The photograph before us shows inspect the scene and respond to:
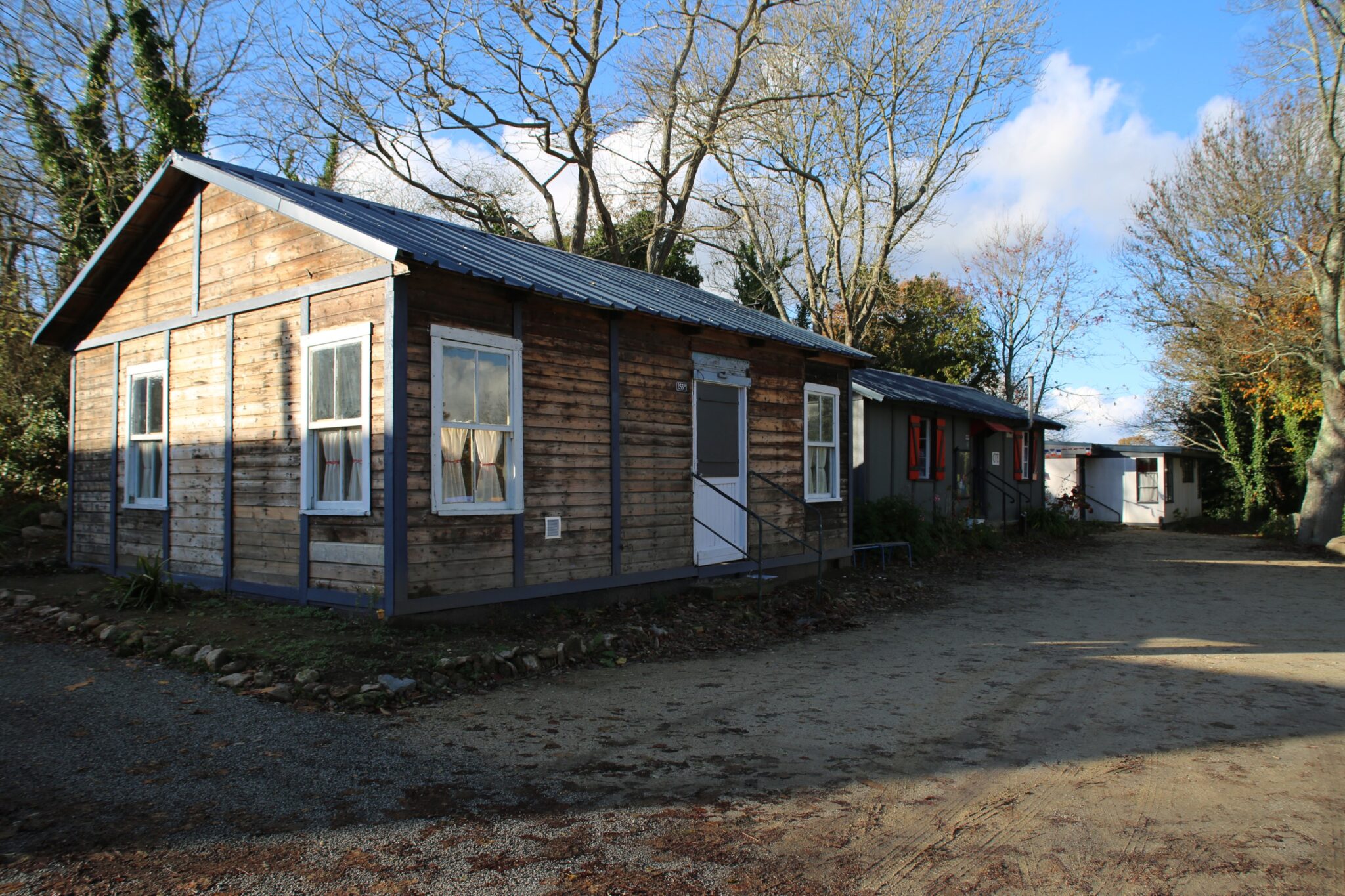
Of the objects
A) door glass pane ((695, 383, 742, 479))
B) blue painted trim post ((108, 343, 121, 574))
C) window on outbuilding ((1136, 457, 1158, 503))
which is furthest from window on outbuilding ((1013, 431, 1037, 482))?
blue painted trim post ((108, 343, 121, 574))

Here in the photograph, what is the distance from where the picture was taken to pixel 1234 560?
62.4ft

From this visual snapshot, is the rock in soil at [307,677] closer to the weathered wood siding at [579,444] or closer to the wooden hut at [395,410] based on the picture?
the wooden hut at [395,410]

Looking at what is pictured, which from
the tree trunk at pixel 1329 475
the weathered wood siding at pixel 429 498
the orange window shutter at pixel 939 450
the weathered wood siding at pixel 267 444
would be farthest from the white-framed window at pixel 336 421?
the tree trunk at pixel 1329 475

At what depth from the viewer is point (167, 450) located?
35.4 ft

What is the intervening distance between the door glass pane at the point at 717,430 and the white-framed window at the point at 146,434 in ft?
21.5

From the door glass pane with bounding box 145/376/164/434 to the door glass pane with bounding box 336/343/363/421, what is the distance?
162 inches

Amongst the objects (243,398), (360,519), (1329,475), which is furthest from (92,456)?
(1329,475)

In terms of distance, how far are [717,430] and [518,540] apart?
3.67 meters

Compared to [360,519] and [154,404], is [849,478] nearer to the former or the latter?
[360,519]

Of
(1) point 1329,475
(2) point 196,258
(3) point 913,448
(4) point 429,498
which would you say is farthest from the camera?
(1) point 1329,475

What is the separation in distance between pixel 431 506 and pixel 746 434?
207 inches

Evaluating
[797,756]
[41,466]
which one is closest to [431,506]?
[797,756]

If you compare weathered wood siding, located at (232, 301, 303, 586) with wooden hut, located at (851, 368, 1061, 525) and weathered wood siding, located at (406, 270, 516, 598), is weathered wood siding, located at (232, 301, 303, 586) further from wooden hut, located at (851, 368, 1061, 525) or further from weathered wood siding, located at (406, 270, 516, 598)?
wooden hut, located at (851, 368, 1061, 525)

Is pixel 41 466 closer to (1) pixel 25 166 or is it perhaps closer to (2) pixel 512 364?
(1) pixel 25 166
